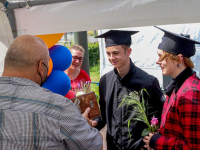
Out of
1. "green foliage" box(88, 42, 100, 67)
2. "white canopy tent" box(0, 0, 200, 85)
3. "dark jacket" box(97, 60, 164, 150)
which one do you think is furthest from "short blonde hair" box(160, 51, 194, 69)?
"green foliage" box(88, 42, 100, 67)

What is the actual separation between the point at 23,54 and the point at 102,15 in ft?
2.50

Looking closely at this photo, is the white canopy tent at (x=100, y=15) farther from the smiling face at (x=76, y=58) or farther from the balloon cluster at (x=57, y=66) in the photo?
the smiling face at (x=76, y=58)

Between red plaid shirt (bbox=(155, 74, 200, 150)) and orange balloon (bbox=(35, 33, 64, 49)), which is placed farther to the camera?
orange balloon (bbox=(35, 33, 64, 49))

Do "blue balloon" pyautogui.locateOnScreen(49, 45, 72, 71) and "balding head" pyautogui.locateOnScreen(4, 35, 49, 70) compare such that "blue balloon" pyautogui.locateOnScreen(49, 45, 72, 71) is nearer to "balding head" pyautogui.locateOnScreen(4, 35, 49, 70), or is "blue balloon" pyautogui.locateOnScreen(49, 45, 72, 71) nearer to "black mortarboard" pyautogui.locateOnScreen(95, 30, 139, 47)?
"black mortarboard" pyautogui.locateOnScreen(95, 30, 139, 47)

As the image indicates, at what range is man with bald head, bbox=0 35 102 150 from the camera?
4.06ft

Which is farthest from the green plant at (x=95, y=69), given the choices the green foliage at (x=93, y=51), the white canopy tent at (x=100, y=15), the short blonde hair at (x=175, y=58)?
the short blonde hair at (x=175, y=58)

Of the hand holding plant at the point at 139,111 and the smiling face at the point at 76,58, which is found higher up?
the smiling face at the point at 76,58

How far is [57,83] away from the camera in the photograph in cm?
226

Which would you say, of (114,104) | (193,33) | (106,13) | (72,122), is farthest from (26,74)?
(193,33)

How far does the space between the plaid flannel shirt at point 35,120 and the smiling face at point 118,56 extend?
3.92 feet

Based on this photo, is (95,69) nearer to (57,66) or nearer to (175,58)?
(57,66)

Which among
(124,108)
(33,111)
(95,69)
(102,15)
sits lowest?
(95,69)

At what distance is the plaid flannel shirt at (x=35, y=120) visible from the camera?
123 cm

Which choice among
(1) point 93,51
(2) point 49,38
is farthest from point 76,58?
(1) point 93,51
